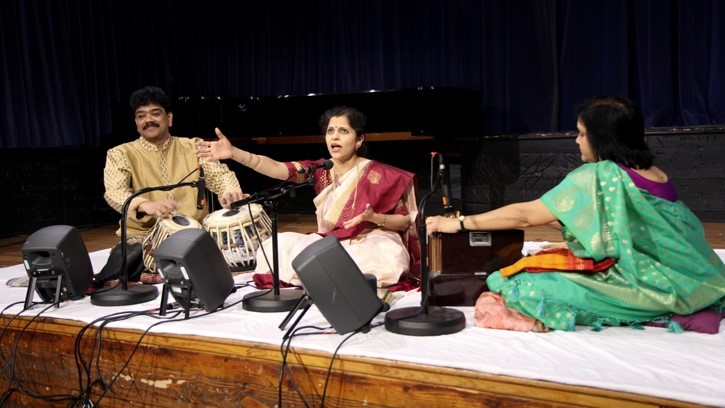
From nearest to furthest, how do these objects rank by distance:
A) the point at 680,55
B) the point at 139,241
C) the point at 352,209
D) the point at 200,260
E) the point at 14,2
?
the point at 200,260, the point at 352,209, the point at 139,241, the point at 680,55, the point at 14,2

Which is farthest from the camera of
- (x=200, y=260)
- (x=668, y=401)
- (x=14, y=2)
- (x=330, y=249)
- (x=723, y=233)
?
(x=14, y=2)

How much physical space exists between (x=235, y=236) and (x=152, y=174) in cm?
62

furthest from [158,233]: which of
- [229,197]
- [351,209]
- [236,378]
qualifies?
[236,378]

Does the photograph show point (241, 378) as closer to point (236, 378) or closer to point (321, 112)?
point (236, 378)

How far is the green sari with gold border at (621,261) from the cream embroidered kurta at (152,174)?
2271 mm

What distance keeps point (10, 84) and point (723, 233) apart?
6.18m

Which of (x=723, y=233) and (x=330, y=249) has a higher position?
(x=330, y=249)

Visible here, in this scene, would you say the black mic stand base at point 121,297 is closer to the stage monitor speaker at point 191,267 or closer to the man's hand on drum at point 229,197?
the stage monitor speaker at point 191,267

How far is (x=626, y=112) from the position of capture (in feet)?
8.37

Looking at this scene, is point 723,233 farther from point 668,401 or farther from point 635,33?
point 668,401

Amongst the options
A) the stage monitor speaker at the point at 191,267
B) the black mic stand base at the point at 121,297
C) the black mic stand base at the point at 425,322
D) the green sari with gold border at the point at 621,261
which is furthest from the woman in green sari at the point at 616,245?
the black mic stand base at the point at 121,297

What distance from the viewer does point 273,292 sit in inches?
124

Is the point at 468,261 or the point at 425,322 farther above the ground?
the point at 468,261

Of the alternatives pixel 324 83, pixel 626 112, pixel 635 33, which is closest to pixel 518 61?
pixel 635 33
